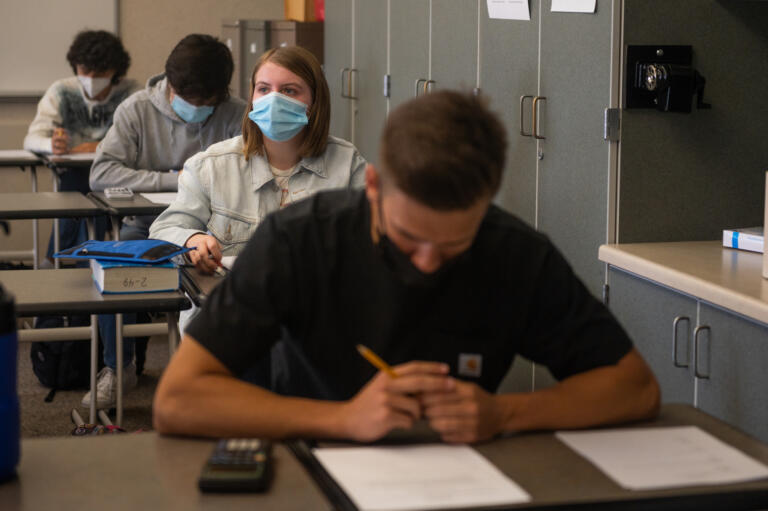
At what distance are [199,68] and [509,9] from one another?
1.31 meters

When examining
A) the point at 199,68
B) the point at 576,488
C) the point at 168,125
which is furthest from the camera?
the point at 168,125

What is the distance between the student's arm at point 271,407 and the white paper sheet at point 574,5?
165 centimetres

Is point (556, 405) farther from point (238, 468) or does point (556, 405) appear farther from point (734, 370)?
point (734, 370)

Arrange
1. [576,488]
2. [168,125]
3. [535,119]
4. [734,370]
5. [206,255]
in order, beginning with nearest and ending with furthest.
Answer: [576,488] < [734,370] < [206,255] < [535,119] < [168,125]

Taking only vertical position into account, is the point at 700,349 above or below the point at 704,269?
below

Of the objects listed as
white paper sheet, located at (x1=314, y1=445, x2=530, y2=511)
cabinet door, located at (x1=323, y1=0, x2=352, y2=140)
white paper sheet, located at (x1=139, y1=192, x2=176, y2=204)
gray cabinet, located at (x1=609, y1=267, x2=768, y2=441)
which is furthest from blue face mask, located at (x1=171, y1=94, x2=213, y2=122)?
white paper sheet, located at (x1=314, y1=445, x2=530, y2=511)

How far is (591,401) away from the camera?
149cm

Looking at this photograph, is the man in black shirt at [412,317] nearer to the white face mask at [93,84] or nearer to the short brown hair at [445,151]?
the short brown hair at [445,151]

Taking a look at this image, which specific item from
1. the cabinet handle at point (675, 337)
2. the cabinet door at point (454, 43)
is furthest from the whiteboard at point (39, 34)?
the cabinet handle at point (675, 337)

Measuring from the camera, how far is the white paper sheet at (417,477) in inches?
46.4

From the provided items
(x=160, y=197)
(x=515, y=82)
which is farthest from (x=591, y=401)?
(x=160, y=197)

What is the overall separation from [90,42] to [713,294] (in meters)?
4.00

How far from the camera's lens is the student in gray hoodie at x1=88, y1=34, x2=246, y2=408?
4027 mm

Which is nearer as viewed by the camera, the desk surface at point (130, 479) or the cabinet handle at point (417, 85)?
the desk surface at point (130, 479)
